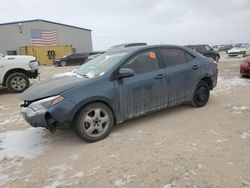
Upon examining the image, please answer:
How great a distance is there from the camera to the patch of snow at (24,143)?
139 inches

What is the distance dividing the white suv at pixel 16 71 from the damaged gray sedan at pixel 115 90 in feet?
15.4

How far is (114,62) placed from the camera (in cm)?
411

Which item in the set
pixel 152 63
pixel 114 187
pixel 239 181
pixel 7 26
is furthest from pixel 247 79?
pixel 7 26

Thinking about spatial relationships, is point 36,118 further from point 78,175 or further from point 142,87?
point 142,87

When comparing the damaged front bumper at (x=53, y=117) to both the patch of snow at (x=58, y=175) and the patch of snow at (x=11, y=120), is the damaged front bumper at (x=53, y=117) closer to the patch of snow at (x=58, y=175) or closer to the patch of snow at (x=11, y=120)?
the patch of snow at (x=58, y=175)

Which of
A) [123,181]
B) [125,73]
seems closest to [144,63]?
[125,73]

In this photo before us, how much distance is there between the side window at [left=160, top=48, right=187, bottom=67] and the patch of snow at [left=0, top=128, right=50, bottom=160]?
2730 mm

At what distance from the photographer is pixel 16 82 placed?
27.3ft

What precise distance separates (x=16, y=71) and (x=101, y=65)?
5.37m

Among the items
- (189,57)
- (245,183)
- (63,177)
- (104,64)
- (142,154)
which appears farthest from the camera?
(189,57)

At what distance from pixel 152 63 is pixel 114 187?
2.58 meters

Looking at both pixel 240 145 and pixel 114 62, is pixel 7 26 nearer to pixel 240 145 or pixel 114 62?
pixel 114 62

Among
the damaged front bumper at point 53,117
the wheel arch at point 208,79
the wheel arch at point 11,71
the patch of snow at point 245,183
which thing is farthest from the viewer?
the wheel arch at point 11,71

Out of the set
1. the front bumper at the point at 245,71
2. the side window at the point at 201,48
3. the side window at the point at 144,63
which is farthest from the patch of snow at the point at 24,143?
the side window at the point at 201,48
